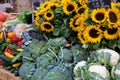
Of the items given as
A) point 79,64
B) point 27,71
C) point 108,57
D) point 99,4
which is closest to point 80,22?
point 99,4

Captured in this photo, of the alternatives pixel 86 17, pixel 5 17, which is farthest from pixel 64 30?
pixel 5 17

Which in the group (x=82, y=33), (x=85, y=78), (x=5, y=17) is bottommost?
(x=5, y=17)

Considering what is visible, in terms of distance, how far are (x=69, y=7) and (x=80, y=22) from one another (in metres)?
0.33

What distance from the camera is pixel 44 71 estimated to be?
3.15m

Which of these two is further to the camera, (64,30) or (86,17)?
(64,30)

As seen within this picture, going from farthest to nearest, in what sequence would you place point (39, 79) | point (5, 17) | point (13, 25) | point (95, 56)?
point (5, 17), point (13, 25), point (39, 79), point (95, 56)

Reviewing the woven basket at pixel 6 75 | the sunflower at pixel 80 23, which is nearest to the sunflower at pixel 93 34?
the sunflower at pixel 80 23

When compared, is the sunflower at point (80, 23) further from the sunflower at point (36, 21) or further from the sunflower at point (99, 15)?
the sunflower at point (36, 21)

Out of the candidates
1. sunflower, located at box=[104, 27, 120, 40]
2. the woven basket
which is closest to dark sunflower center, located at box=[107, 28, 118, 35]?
sunflower, located at box=[104, 27, 120, 40]

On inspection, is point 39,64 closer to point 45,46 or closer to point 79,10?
point 45,46

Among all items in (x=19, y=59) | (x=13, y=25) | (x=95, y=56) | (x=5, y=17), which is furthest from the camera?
(x=5, y=17)

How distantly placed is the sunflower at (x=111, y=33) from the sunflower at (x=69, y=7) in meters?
0.64

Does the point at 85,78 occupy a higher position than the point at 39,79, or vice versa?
the point at 85,78

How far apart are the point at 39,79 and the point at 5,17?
2.79 m
